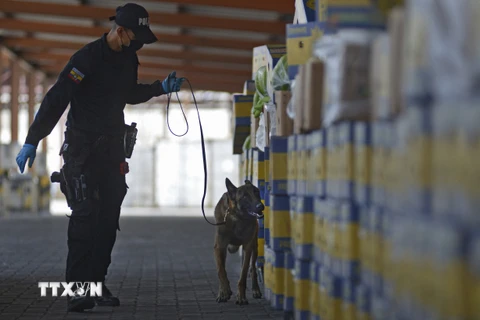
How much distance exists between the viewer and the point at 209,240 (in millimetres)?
15242

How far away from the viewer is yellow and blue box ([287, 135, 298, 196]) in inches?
225

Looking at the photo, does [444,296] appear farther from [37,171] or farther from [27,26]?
[37,171]

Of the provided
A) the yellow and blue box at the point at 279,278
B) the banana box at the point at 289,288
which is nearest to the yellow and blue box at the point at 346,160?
the banana box at the point at 289,288

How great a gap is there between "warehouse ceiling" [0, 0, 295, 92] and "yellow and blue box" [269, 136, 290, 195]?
11753mm

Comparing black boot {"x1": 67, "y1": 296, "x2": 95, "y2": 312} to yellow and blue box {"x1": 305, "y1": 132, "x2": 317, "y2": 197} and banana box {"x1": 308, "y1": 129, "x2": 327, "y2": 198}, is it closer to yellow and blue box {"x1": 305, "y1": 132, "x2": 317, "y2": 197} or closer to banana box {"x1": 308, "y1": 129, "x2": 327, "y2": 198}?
yellow and blue box {"x1": 305, "y1": 132, "x2": 317, "y2": 197}

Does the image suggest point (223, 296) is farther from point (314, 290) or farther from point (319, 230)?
point (319, 230)

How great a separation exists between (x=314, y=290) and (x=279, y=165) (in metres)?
1.35

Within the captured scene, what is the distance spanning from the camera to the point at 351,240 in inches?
168

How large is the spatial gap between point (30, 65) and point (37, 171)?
12.2ft

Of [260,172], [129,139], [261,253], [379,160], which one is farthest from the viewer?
[261,253]

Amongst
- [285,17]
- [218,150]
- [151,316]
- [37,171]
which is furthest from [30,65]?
[151,316]

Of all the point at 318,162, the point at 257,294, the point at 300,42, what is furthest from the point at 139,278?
the point at 318,162

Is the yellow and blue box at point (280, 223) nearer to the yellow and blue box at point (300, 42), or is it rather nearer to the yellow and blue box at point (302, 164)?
the yellow and blue box at point (302, 164)

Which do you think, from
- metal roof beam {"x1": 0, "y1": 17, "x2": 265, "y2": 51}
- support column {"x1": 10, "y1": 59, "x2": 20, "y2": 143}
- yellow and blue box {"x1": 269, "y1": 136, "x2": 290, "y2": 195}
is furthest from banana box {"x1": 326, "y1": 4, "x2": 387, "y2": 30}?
support column {"x1": 10, "y1": 59, "x2": 20, "y2": 143}
